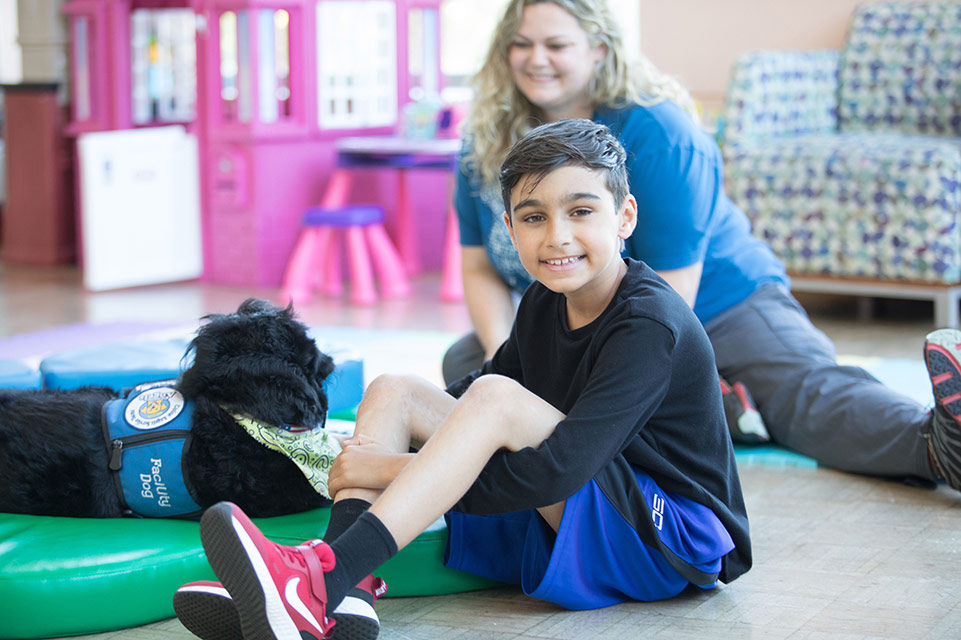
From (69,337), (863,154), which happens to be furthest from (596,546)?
(69,337)

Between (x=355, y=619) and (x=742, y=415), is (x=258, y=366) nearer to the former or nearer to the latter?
(x=355, y=619)

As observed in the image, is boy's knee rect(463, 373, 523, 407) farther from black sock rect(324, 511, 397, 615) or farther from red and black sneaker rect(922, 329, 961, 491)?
red and black sneaker rect(922, 329, 961, 491)

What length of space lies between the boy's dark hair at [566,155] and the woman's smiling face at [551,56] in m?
0.70

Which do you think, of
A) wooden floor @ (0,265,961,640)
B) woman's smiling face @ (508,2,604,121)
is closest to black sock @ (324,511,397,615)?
wooden floor @ (0,265,961,640)

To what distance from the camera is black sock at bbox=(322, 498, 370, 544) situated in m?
1.59

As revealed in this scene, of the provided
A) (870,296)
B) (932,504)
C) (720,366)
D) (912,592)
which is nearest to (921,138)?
(870,296)

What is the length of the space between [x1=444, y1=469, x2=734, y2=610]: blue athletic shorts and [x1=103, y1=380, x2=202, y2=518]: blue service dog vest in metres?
0.43

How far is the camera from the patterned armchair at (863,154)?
150 inches

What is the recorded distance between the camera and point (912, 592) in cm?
178

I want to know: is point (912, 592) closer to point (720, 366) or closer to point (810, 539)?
point (810, 539)

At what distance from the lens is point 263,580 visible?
138cm

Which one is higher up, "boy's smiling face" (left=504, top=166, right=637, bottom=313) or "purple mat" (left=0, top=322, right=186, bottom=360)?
"boy's smiling face" (left=504, top=166, right=637, bottom=313)

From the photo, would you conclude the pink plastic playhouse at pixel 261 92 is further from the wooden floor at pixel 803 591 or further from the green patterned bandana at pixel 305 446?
the green patterned bandana at pixel 305 446

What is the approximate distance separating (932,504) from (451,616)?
1.02 m
